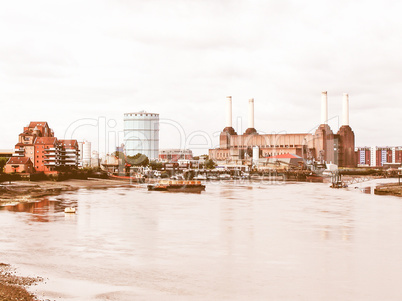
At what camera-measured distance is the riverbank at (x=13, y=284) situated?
69.7ft

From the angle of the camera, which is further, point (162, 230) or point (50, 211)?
point (50, 211)

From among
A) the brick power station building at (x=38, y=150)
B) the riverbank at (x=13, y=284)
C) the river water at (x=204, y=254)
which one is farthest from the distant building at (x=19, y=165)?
the riverbank at (x=13, y=284)

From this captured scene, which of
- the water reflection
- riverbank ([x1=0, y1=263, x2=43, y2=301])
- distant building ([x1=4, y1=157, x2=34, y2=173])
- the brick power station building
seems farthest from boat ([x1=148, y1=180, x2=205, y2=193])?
riverbank ([x1=0, y1=263, x2=43, y2=301])

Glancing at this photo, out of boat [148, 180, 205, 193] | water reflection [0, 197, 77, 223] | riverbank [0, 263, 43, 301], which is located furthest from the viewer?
boat [148, 180, 205, 193]

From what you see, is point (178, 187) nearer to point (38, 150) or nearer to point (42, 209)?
point (42, 209)

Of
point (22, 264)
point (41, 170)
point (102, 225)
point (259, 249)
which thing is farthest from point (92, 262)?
point (41, 170)

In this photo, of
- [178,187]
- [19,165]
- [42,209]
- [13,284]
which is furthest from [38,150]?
[13,284]

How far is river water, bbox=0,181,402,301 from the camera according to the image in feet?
78.6

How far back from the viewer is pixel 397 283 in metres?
25.4

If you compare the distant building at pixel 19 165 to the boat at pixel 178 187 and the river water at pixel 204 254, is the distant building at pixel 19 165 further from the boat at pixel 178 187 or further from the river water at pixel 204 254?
the river water at pixel 204 254

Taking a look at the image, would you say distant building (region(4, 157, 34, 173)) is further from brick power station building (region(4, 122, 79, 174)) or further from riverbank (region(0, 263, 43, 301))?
riverbank (region(0, 263, 43, 301))

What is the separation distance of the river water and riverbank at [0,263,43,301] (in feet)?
2.08

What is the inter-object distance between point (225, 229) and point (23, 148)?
327 ft

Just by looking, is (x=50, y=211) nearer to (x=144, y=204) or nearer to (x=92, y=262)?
(x=144, y=204)
